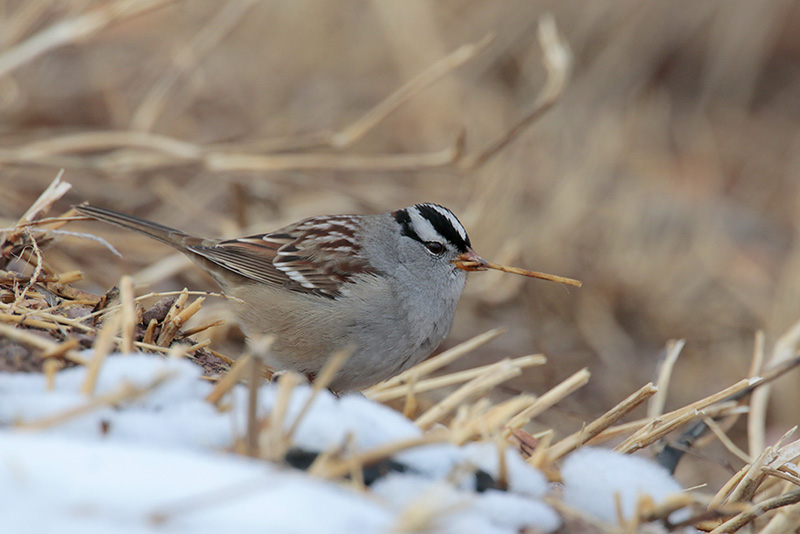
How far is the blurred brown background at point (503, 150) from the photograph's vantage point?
4.58 meters

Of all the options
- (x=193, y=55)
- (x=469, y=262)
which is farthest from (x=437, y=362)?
(x=193, y=55)

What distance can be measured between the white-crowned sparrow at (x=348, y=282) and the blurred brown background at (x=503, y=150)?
1.38ft

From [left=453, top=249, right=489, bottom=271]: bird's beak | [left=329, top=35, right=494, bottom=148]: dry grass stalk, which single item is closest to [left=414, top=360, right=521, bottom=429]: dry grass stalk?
[left=453, top=249, right=489, bottom=271]: bird's beak

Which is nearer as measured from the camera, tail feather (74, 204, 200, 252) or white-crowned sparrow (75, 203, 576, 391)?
white-crowned sparrow (75, 203, 576, 391)

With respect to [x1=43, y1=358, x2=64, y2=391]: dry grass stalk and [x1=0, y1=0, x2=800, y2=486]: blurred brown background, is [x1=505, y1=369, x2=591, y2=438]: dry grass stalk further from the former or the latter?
[x1=0, y1=0, x2=800, y2=486]: blurred brown background

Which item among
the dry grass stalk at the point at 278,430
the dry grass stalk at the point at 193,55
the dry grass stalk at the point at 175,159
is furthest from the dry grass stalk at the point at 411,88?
the dry grass stalk at the point at 278,430

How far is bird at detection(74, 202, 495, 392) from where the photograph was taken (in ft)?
10.5

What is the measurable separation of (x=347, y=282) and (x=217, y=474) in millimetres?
2044

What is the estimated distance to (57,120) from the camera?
246 inches

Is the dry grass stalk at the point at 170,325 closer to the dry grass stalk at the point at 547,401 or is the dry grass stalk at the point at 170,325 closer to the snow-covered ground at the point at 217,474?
the snow-covered ground at the point at 217,474

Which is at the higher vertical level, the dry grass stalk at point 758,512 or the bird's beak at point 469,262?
the bird's beak at point 469,262

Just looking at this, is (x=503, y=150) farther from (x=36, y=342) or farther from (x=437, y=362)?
(x=36, y=342)

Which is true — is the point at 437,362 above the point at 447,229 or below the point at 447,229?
below

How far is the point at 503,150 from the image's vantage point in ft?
21.4
